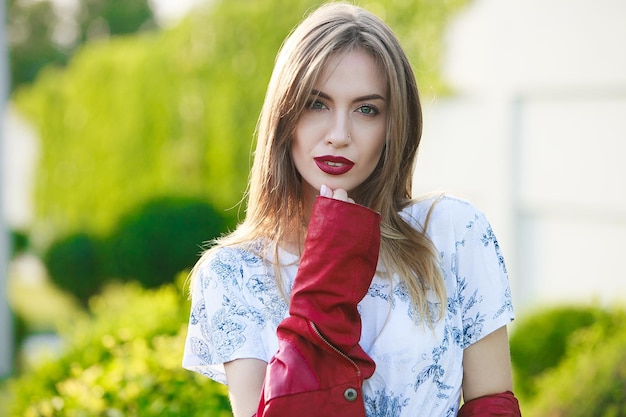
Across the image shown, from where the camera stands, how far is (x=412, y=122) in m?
1.97

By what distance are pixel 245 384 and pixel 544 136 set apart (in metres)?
4.89

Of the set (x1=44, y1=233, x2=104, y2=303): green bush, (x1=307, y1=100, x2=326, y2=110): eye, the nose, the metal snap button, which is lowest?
(x1=44, y1=233, x2=104, y2=303): green bush

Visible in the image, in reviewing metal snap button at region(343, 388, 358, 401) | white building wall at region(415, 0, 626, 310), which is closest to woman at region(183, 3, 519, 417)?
metal snap button at region(343, 388, 358, 401)

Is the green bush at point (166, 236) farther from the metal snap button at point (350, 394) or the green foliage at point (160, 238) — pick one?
the metal snap button at point (350, 394)

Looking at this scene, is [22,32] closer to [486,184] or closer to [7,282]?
[7,282]

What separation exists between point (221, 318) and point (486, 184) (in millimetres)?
5164

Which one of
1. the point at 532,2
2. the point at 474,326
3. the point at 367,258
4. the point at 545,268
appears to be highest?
the point at 532,2

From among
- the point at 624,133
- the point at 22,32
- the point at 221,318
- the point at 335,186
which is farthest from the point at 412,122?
the point at 22,32

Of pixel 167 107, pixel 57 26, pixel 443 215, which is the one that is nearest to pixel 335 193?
pixel 443 215

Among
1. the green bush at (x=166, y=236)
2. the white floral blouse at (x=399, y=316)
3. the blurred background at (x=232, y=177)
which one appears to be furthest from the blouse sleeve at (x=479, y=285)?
the green bush at (x=166, y=236)

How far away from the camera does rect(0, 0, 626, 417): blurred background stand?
3.74 metres

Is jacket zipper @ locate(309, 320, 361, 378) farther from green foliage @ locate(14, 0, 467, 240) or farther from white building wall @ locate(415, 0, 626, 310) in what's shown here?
green foliage @ locate(14, 0, 467, 240)

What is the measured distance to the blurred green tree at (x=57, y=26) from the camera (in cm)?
2542

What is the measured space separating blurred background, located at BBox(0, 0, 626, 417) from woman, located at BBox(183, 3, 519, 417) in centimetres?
28
